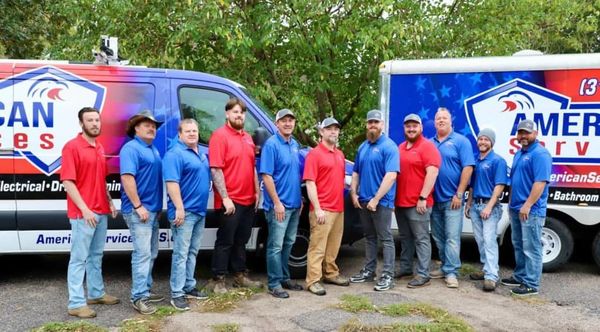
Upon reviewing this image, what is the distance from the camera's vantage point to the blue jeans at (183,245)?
4.95 m

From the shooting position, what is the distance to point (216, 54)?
27.8 ft

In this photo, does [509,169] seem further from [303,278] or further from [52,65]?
[52,65]

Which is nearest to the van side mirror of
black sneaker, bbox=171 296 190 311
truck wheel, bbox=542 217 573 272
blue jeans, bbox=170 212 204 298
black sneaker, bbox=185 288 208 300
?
blue jeans, bbox=170 212 204 298

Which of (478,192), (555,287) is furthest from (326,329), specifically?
(555,287)

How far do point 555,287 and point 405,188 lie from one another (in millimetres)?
2017

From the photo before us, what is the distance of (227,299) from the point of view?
17.2 feet

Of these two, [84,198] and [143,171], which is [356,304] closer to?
[143,171]

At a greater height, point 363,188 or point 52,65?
point 52,65

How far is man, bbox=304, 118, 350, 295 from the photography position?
542 centimetres

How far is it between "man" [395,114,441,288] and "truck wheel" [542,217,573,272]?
1.65 m

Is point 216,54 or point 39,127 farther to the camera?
point 216,54

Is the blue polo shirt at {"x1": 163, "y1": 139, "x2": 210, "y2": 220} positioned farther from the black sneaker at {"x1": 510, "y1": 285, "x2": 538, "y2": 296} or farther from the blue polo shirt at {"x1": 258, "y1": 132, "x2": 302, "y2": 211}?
the black sneaker at {"x1": 510, "y1": 285, "x2": 538, "y2": 296}

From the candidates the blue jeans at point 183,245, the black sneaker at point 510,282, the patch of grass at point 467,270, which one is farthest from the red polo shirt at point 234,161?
the black sneaker at point 510,282

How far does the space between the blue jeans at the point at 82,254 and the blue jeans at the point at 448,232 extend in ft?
11.2
